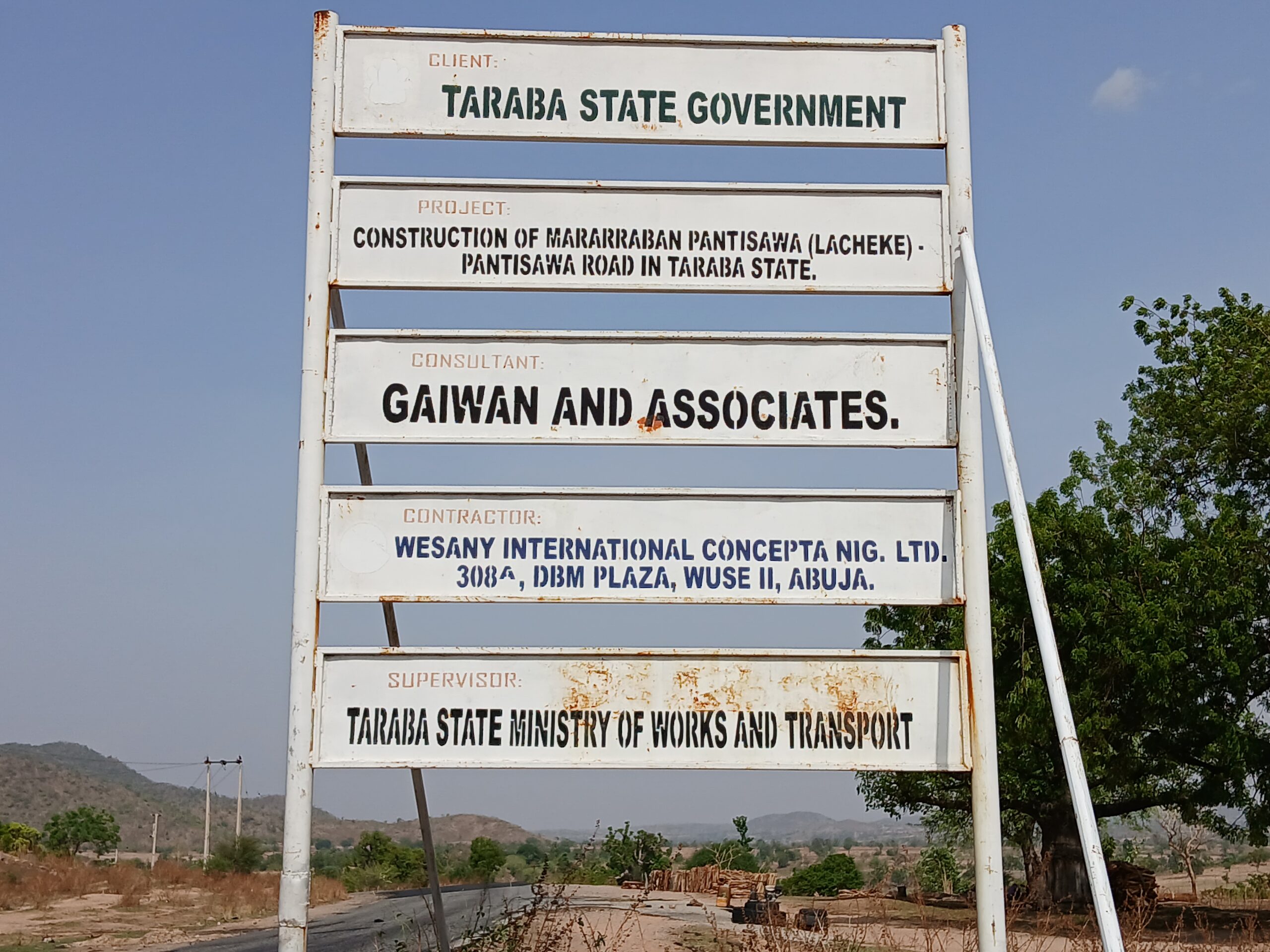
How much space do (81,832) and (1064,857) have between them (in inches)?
1718

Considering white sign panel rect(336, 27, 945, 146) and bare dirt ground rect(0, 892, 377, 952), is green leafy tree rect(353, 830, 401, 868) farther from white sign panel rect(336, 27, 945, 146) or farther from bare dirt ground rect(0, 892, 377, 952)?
white sign panel rect(336, 27, 945, 146)

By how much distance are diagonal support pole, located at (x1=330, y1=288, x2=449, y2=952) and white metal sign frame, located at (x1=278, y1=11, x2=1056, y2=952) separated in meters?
0.02

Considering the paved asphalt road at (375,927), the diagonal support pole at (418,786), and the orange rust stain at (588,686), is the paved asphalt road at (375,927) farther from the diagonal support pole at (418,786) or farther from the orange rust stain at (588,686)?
the orange rust stain at (588,686)

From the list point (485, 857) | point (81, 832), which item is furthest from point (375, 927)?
point (81, 832)

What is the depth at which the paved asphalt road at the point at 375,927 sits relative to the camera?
49.8 feet

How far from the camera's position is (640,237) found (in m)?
5.87

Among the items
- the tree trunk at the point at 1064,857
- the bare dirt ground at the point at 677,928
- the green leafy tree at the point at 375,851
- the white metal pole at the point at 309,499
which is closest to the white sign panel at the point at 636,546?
the white metal pole at the point at 309,499

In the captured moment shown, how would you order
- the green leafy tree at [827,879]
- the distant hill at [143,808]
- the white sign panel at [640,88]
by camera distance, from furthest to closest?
the distant hill at [143,808] < the green leafy tree at [827,879] < the white sign panel at [640,88]

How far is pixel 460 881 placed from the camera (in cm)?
5106

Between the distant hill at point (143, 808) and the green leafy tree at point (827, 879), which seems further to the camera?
the distant hill at point (143, 808)

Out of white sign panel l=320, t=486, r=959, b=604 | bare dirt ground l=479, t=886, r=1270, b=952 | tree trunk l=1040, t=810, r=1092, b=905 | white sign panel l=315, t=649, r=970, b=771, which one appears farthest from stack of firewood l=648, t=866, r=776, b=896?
white sign panel l=320, t=486, r=959, b=604

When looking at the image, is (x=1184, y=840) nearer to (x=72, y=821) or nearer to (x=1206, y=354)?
(x=1206, y=354)

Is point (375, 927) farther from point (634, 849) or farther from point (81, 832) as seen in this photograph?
point (81, 832)

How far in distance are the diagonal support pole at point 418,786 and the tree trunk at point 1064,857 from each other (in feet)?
69.3
